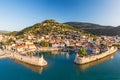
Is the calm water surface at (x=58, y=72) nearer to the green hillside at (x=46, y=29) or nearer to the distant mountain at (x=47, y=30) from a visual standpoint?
the distant mountain at (x=47, y=30)

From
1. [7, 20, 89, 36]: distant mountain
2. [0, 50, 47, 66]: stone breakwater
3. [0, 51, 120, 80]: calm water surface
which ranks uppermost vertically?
[7, 20, 89, 36]: distant mountain

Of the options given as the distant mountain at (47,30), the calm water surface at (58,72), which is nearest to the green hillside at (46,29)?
the distant mountain at (47,30)

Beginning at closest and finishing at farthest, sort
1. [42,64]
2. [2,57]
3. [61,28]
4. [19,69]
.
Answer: [19,69] → [42,64] → [2,57] → [61,28]

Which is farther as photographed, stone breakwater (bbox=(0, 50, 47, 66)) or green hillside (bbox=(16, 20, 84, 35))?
green hillside (bbox=(16, 20, 84, 35))

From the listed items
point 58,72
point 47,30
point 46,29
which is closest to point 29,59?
point 58,72

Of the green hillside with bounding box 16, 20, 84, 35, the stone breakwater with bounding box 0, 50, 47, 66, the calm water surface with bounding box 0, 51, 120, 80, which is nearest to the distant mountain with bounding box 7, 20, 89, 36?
the green hillside with bounding box 16, 20, 84, 35

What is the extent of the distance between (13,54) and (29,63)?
25.0 ft

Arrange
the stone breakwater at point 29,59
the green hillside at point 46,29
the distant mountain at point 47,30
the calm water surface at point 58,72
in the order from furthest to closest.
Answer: the green hillside at point 46,29 < the distant mountain at point 47,30 < the stone breakwater at point 29,59 < the calm water surface at point 58,72

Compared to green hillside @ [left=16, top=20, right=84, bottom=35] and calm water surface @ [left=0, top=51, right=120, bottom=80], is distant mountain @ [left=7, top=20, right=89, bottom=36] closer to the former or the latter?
green hillside @ [left=16, top=20, right=84, bottom=35]

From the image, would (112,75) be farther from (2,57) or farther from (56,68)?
(2,57)

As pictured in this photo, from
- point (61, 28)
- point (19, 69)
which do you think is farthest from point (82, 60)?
point (61, 28)

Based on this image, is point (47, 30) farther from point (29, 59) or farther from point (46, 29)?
point (29, 59)

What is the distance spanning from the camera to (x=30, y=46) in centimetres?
5725

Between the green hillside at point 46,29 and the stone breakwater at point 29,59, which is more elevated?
the green hillside at point 46,29
